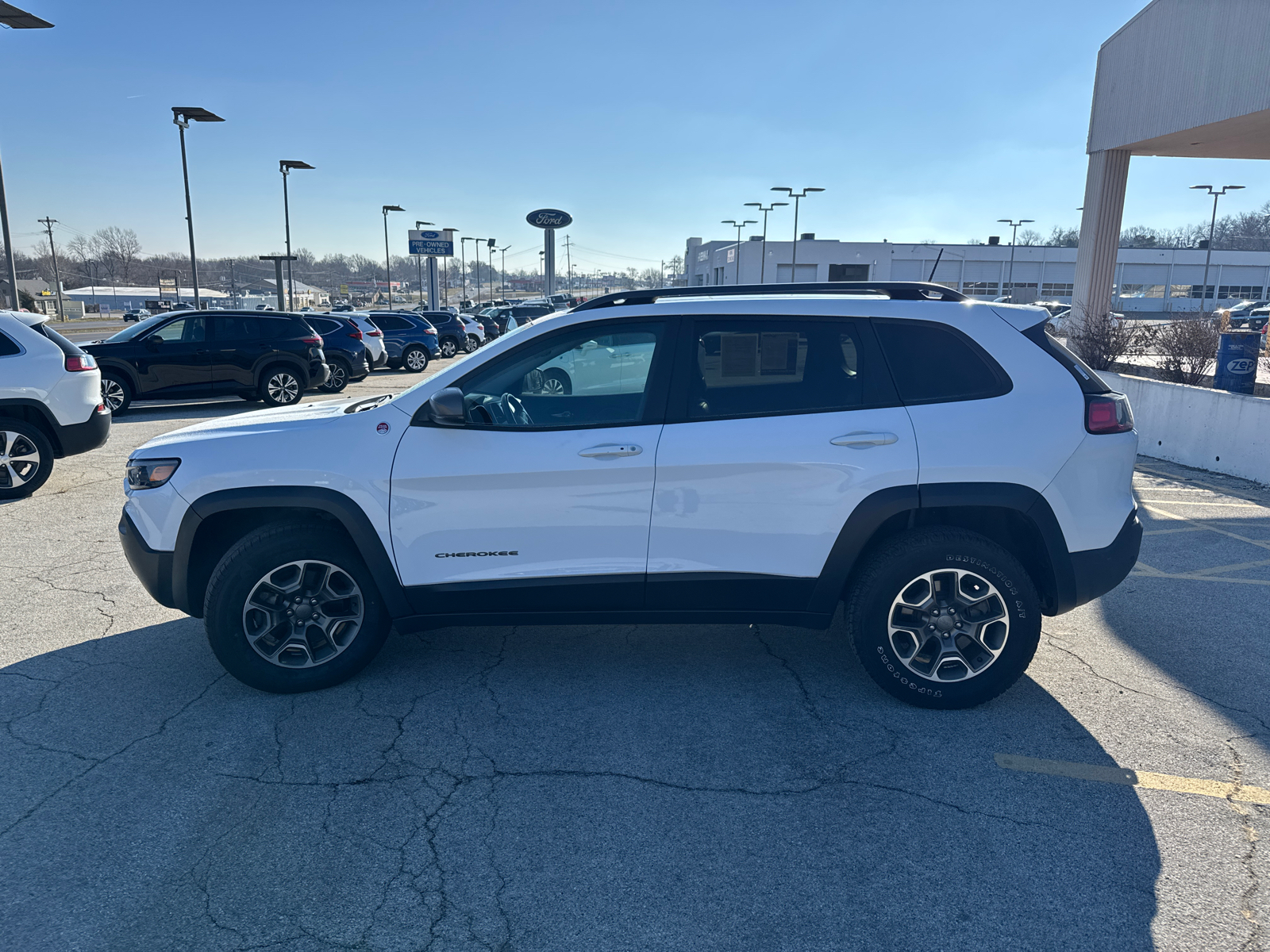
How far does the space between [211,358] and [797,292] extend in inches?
507

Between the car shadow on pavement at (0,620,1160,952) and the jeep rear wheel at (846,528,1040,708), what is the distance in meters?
0.17

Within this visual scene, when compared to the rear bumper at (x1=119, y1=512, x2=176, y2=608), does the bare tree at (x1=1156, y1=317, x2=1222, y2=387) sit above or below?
above

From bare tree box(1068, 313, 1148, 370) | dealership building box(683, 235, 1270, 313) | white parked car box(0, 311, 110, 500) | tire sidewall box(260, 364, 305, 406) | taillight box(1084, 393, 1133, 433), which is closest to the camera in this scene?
taillight box(1084, 393, 1133, 433)

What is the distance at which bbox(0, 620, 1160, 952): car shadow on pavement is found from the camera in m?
2.56

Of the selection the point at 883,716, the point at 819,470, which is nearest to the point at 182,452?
the point at 819,470

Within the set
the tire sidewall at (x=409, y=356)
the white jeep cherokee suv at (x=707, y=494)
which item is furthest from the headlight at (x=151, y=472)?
the tire sidewall at (x=409, y=356)

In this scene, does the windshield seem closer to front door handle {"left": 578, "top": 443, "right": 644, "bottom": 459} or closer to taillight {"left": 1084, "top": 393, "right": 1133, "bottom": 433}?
front door handle {"left": 578, "top": 443, "right": 644, "bottom": 459}

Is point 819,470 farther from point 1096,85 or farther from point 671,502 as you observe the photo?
point 1096,85

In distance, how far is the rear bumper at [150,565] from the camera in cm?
393

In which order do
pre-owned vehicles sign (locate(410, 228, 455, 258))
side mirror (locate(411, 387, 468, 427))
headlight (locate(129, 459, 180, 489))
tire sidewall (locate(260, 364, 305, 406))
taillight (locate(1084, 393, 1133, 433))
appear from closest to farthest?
side mirror (locate(411, 387, 468, 427)), taillight (locate(1084, 393, 1133, 433)), headlight (locate(129, 459, 180, 489)), tire sidewall (locate(260, 364, 305, 406)), pre-owned vehicles sign (locate(410, 228, 455, 258))

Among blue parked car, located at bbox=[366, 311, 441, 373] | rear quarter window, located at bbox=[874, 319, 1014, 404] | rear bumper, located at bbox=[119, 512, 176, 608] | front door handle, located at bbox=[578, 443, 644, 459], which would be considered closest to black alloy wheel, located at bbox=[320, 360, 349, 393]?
blue parked car, located at bbox=[366, 311, 441, 373]

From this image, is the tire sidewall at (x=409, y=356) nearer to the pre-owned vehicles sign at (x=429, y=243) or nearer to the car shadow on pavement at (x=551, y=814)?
the car shadow on pavement at (x=551, y=814)

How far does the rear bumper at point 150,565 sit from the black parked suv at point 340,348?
15.3 metres

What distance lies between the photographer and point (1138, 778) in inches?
132
